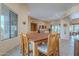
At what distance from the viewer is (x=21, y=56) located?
1.82 meters

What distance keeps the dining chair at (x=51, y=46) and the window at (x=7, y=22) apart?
609mm

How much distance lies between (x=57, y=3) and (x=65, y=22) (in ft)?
1.24

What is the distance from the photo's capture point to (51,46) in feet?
6.26

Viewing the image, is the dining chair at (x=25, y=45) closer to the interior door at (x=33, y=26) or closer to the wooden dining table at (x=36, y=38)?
the wooden dining table at (x=36, y=38)

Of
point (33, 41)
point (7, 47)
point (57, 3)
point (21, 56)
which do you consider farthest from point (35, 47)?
point (57, 3)

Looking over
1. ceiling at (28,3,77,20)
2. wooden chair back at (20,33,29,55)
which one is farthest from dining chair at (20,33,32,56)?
ceiling at (28,3,77,20)

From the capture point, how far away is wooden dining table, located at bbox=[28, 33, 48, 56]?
71.1 inches

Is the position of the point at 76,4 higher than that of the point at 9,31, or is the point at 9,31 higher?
the point at 76,4

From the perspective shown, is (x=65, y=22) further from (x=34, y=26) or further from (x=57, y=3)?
(x=34, y=26)

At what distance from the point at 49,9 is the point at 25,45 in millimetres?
821

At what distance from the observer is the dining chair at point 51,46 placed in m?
1.84

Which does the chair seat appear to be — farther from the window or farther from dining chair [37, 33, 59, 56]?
the window

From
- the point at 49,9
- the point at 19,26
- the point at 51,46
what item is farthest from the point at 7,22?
the point at 51,46

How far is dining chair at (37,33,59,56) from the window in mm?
609
